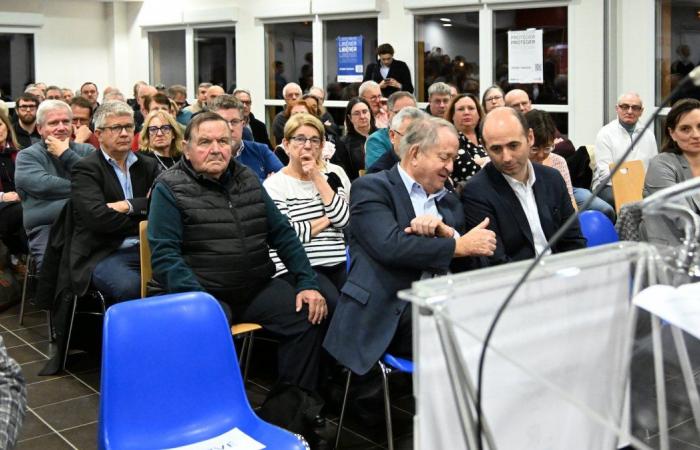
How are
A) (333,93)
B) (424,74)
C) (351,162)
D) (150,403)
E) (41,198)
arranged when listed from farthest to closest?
(333,93), (424,74), (351,162), (41,198), (150,403)

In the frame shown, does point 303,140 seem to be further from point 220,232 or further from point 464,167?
point 464,167

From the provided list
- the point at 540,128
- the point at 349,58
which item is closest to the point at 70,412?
the point at 540,128

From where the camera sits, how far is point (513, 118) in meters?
3.16

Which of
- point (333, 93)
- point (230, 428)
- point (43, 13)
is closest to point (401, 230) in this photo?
point (230, 428)

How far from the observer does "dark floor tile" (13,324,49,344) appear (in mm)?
4727

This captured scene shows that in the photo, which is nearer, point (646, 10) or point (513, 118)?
point (513, 118)

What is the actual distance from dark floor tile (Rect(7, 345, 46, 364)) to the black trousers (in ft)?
5.29

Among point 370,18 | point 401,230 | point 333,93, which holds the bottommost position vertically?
point 401,230

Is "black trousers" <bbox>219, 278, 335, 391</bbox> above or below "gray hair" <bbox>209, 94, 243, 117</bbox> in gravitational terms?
below

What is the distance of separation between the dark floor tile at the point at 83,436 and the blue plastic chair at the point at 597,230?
2214mm

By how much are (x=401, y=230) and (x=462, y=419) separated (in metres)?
1.52

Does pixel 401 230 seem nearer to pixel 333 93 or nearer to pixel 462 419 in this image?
pixel 462 419

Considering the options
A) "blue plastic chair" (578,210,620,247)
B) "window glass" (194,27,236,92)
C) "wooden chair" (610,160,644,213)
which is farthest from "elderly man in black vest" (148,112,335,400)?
"window glass" (194,27,236,92)

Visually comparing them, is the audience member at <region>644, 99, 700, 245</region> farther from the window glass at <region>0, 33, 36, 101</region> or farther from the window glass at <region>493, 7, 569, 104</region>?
the window glass at <region>0, 33, 36, 101</region>
